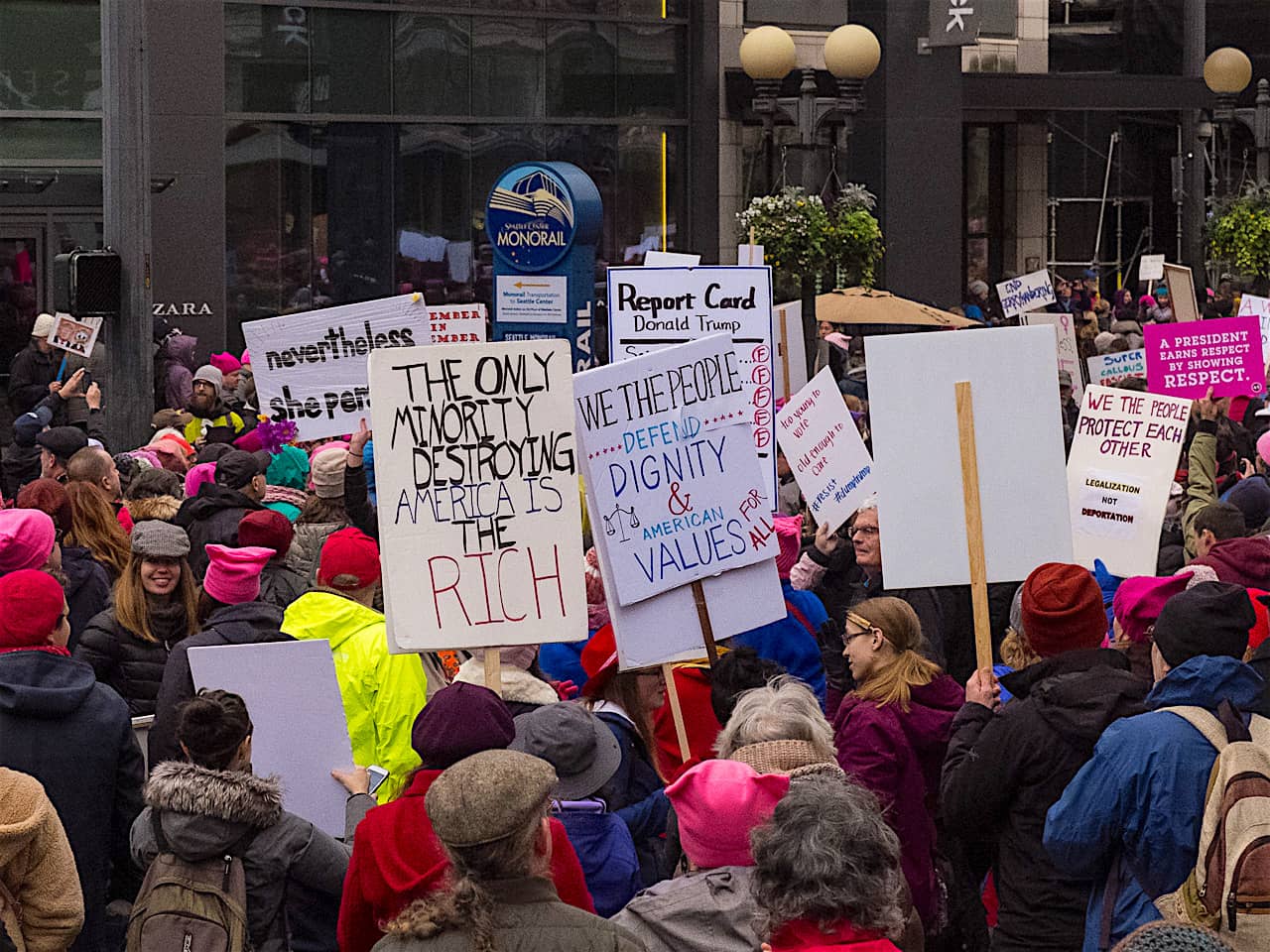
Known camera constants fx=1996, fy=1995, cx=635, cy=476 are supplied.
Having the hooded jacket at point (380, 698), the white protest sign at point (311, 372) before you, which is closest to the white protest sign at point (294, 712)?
the hooded jacket at point (380, 698)

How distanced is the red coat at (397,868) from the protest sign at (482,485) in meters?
1.60

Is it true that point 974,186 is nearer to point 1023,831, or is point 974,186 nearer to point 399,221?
point 399,221

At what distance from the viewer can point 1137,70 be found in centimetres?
3556

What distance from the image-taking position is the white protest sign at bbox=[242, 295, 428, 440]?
39.8 ft

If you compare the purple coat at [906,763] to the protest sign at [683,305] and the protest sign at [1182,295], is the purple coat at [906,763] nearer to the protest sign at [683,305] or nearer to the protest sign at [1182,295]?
the protest sign at [683,305]

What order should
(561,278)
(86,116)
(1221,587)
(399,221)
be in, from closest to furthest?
1. (1221,587)
2. (561,278)
3. (86,116)
4. (399,221)

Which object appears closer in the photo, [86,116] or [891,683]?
[891,683]

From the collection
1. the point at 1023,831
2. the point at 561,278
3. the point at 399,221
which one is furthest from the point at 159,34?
the point at 1023,831

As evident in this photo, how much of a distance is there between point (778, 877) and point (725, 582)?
3246mm

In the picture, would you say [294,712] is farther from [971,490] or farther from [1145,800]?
[971,490]

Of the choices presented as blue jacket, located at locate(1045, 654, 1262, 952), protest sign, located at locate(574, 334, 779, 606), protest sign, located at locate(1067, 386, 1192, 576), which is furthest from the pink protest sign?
blue jacket, located at locate(1045, 654, 1262, 952)

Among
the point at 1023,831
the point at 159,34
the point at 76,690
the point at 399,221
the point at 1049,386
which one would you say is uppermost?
the point at 159,34

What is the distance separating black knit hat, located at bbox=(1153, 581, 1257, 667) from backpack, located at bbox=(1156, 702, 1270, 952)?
329 mm

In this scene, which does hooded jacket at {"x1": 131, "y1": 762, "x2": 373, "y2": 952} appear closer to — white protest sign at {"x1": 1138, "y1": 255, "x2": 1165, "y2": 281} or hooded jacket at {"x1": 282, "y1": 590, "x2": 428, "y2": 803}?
hooded jacket at {"x1": 282, "y1": 590, "x2": 428, "y2": 803}
